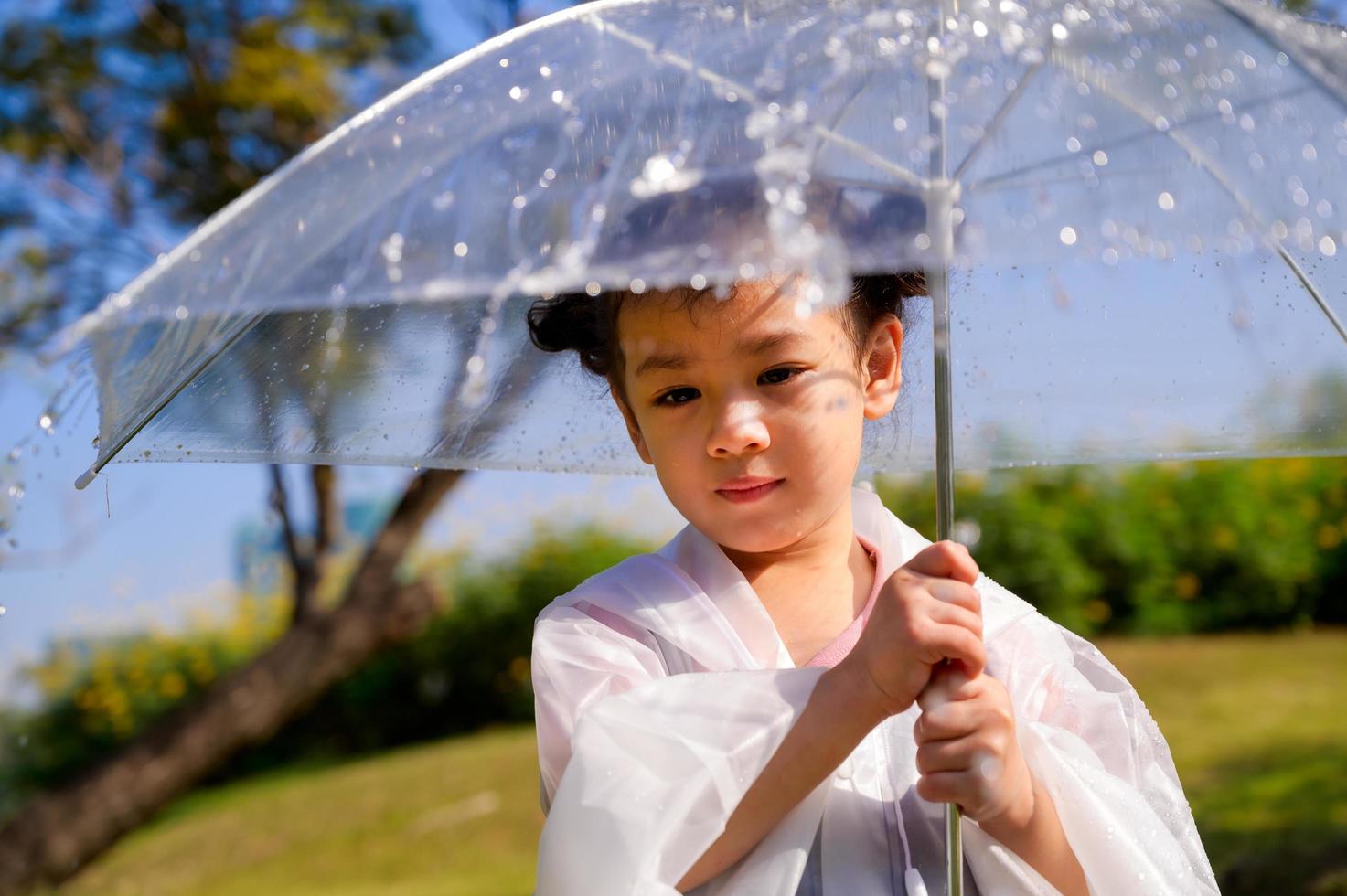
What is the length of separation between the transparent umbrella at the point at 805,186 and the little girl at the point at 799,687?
120mm

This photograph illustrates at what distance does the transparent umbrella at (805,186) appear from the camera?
1.34 m

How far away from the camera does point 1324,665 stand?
290 inches

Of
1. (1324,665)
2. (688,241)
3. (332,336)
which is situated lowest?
(1324,665)

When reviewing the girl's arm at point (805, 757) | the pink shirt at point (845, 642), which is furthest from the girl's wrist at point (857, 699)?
the pink shirt at point (845, 642)

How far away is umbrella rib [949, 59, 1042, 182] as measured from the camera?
1.44 m

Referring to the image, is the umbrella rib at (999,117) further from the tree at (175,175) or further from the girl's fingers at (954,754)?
the tree at (175,175)

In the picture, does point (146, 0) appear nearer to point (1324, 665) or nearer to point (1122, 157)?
point (1122, 157)

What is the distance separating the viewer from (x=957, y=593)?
5.06 ft

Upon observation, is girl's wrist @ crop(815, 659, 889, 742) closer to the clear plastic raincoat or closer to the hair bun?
the clear plastic raincoat

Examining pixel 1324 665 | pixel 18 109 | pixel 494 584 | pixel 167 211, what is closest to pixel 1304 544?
pixel 1324 665

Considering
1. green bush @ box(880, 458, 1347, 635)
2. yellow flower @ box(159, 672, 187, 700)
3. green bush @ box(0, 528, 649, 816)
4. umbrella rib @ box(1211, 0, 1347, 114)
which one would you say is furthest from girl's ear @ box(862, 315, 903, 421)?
yellow flower @ box(159, 672, 187, 700)

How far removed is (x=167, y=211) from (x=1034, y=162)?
494cm

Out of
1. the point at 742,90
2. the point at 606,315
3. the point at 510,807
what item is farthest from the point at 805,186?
the point at 510,807

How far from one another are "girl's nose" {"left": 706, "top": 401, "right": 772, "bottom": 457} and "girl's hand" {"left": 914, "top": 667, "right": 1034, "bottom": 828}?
35 cm
